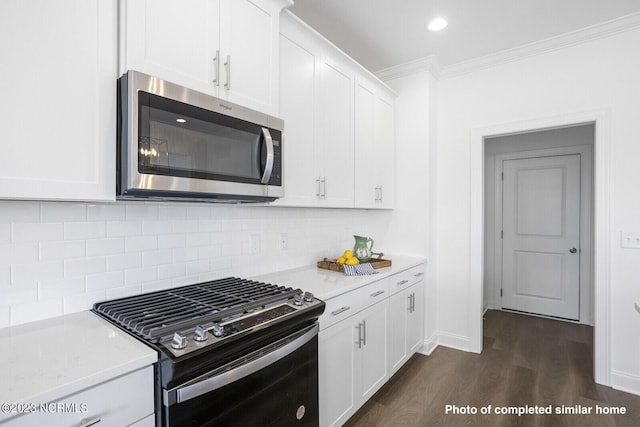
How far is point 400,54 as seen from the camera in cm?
296

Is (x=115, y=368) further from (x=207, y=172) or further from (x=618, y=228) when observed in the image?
(x=618, y=228)

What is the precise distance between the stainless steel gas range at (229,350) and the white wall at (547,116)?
82.6 inches

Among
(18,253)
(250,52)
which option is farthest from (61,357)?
(250,52)

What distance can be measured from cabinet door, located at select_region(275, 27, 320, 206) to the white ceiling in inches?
17.4

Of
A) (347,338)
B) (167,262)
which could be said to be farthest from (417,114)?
(167,262)

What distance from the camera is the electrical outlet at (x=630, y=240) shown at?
7.78 feet

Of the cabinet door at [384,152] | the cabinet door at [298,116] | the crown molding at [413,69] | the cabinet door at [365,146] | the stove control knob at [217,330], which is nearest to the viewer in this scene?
the stove control knob at [217,330]

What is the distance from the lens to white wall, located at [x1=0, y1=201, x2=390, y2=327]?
1217mm

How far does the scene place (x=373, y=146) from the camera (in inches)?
113

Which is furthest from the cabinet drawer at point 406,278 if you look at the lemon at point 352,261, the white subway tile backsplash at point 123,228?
the white subway tile backsplash at point 123,228

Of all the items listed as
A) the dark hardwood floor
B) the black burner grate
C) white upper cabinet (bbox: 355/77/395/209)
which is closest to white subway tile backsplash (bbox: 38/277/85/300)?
the black burner grate

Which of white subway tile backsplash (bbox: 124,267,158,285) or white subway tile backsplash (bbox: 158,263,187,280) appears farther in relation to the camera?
white subway tile backsplash (bbox: 158,263,187,280)

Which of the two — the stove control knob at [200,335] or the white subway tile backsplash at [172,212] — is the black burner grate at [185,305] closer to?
the stove control knob at [200,335]

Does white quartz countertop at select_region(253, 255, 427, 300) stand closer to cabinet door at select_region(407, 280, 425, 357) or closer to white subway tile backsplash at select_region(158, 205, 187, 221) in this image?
cabinet door at select_region(407, 280, 425, 357)
